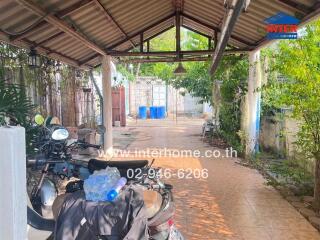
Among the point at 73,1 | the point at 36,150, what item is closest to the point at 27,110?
the point at 36,150

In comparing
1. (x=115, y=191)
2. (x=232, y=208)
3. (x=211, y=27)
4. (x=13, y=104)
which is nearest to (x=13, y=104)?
(x=13, y=104)

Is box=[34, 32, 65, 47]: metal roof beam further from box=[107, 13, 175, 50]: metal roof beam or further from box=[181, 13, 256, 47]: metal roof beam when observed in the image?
box=[181, 13, 256, 47]: metal roof beam

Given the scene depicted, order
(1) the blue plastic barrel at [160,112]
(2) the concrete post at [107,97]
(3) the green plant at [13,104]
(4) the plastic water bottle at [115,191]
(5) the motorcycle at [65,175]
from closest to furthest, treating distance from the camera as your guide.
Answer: (4) the plastic water bottle at [115,191]
(5) the motorcycle at [65,175]
(3) the green plant at [13,104]
(2) the concrete post at [107,97]
(1) the blue plastic barrel at [160,112]

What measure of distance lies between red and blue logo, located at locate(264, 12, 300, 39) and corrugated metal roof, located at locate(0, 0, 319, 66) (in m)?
0.10

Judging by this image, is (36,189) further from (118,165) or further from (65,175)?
(118,165)

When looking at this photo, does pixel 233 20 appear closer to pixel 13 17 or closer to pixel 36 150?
pixel 36 150

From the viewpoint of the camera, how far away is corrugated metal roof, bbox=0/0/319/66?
504cm

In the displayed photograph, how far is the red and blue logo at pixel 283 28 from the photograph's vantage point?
503 centimetres

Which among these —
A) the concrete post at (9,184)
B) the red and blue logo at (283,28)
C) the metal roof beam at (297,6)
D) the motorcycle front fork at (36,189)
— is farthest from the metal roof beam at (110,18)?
the concrete post at (9,184)

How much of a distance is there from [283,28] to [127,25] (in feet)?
12.7

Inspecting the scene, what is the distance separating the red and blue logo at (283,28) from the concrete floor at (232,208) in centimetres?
235

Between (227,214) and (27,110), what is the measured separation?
296 cm

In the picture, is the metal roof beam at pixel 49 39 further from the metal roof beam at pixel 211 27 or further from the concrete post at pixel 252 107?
the concrete post at pixel 252 107

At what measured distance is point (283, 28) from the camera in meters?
5.23
